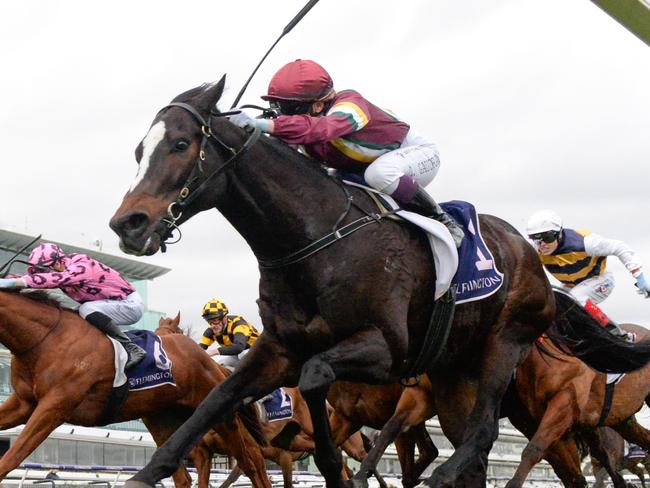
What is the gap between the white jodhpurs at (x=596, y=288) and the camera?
951cm

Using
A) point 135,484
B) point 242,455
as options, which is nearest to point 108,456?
point 242,455

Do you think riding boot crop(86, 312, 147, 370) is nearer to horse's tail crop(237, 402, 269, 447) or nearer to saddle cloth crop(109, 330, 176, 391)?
saddle cloth crop(109, 330, 176, 391)

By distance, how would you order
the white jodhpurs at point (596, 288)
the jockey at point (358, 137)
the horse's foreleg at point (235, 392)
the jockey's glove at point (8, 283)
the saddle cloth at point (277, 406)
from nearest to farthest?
the horse's foreleg at point (235, 392) < the jockey at point (358, 137) < the jockey's glove at point (8, 283) < the white jodhpurs at point (596, 288) < the saddle cloth at point (277, 406)

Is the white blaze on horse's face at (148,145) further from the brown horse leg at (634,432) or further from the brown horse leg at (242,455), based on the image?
the brown horse leg at (634,432)

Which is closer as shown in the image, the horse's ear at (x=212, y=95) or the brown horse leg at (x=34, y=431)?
the horse's ear at (x=212, y=95)

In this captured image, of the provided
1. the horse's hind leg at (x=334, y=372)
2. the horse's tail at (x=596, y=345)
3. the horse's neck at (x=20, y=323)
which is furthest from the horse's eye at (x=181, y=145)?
the horse's neck at (x=20, y=323)

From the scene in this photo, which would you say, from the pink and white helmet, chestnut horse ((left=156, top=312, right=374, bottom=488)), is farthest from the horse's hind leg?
chestnut horse ((left=156, top=312, right=374, bottom=488))

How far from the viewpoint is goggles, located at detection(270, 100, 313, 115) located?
5816 millimetres

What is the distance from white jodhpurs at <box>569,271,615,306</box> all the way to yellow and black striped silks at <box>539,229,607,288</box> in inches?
2.0

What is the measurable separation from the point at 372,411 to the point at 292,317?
513 cm

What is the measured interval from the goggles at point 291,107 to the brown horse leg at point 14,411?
4219mm

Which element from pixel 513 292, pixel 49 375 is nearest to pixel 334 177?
pixel 513 292

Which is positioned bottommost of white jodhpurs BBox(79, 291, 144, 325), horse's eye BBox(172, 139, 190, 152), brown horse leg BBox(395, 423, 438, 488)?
brown horse leg BBox(395, 423, 438, 488)

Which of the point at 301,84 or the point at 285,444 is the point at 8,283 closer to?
the point at 285,444
